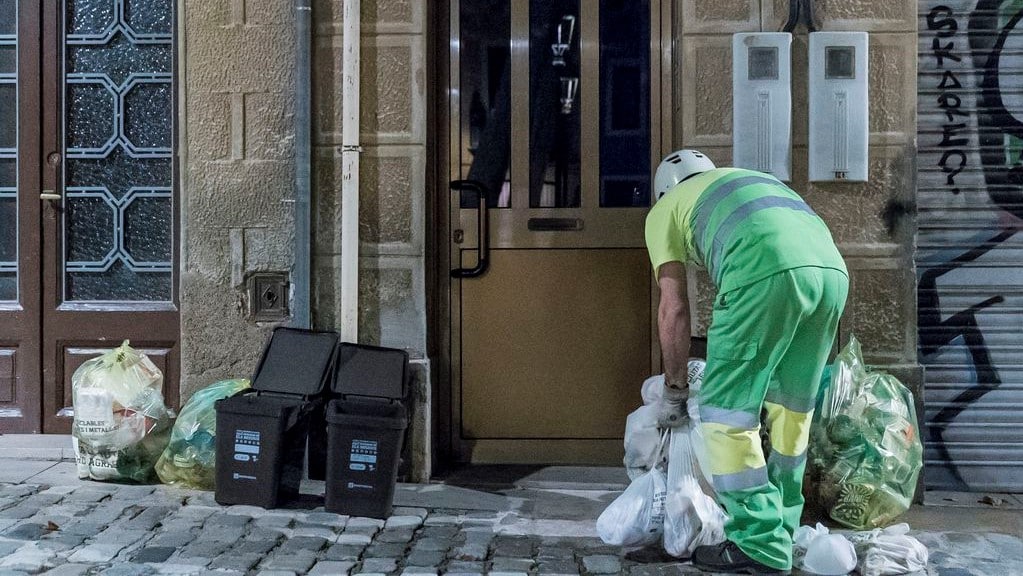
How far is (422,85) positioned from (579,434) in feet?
6.59

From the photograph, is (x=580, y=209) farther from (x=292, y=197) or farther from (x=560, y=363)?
(x=292, y=197)

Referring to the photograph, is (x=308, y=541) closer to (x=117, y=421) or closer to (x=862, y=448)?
(x=117, y=421)

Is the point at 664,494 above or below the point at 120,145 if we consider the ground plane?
below

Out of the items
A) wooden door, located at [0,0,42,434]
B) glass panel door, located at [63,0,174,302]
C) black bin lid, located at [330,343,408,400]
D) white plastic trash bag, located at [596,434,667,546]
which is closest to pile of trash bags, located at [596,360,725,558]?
white plastic trash bag, located at [596,434,667,546]

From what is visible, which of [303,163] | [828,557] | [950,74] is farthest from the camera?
[950,74]

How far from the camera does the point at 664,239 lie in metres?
4.09

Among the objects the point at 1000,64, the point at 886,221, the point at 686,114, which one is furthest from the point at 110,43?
the point at 1000,64

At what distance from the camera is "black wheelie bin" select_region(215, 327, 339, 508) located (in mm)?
4723

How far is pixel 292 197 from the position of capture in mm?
5344

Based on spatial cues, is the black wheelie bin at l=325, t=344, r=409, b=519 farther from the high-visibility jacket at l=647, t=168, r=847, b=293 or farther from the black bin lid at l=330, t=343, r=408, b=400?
the high-visibility jacket at l=647, t=168, r=847, b=293

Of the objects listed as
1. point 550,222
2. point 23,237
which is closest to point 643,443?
point 550,222

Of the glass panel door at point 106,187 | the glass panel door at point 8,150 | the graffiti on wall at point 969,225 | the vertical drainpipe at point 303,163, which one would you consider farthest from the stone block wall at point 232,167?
the graffiti on wall at point 969,225

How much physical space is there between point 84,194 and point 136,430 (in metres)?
1.53

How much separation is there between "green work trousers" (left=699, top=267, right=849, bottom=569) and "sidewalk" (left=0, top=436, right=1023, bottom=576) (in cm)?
34
